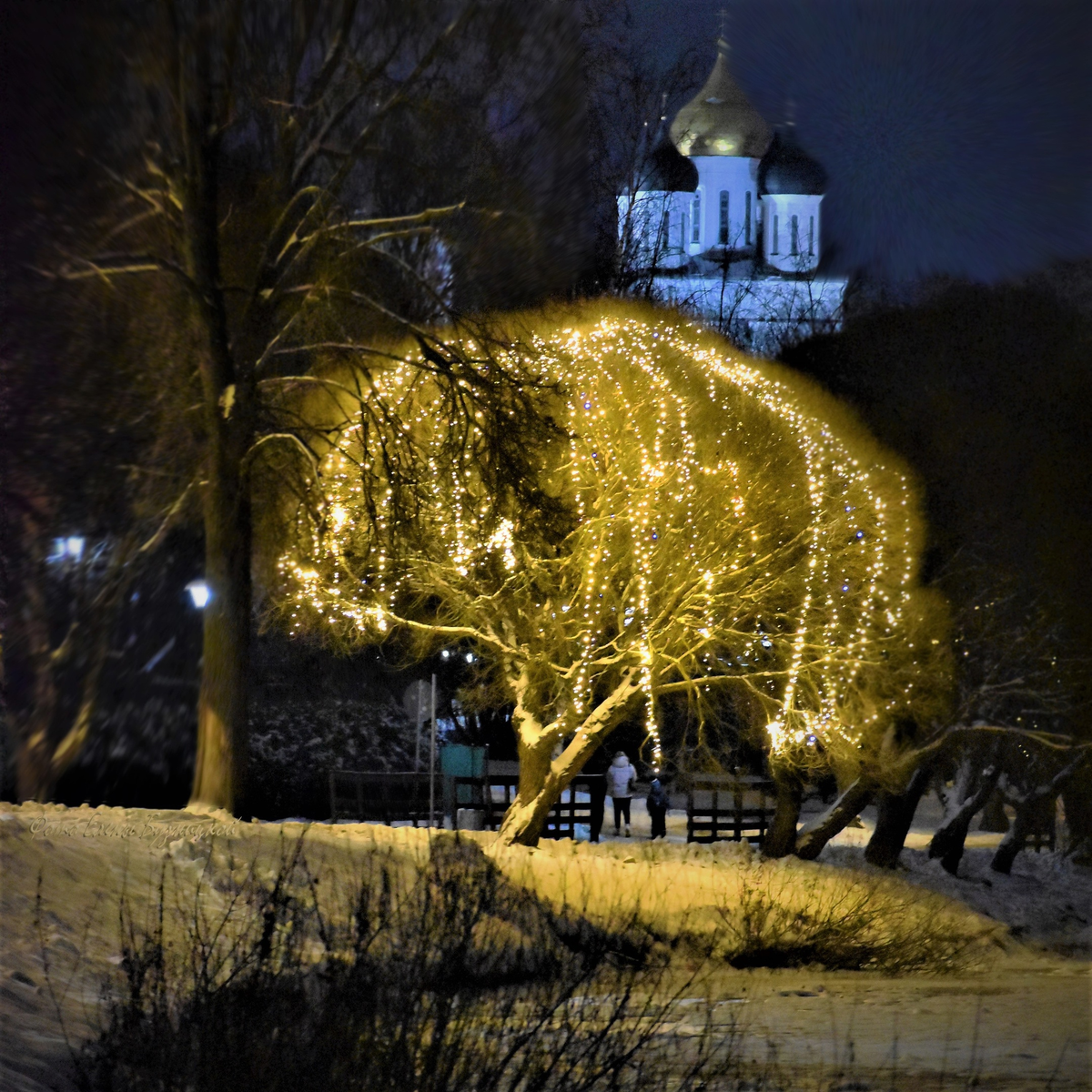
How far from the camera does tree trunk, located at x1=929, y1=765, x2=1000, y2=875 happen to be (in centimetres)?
2594

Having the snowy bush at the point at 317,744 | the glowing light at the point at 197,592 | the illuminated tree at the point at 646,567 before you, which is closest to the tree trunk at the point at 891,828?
the illuminated tree at the point at 646,567

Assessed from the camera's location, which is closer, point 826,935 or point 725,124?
point 826,935

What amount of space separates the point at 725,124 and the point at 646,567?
42362mm

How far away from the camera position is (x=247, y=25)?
14.2 m

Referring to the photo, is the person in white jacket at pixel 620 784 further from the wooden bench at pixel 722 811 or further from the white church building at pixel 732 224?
the white church building at pixel 732 224

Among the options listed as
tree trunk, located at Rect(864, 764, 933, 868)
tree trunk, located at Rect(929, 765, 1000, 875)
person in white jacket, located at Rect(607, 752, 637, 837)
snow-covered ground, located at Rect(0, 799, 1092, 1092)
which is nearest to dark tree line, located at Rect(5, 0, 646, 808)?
snow-covered ground, located at Rect(0, 799, 1092, 1092)

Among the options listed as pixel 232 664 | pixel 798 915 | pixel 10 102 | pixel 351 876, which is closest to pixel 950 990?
pixel 798 915

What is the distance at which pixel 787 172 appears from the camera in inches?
2194

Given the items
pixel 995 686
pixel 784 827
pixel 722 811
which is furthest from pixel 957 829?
pixel 995 686

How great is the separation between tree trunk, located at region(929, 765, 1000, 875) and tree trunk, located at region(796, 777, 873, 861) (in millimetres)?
2849

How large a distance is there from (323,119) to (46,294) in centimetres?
298

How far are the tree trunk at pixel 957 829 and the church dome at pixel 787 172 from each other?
31.4 meters

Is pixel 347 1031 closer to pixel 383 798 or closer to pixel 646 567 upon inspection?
pixel 646 567

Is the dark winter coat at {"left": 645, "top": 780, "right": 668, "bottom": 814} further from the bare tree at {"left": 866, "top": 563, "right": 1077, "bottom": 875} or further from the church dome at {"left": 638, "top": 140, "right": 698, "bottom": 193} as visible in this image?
the church dome at {"left": 638, "top": 140, "right": 698, "bottom": 193}
